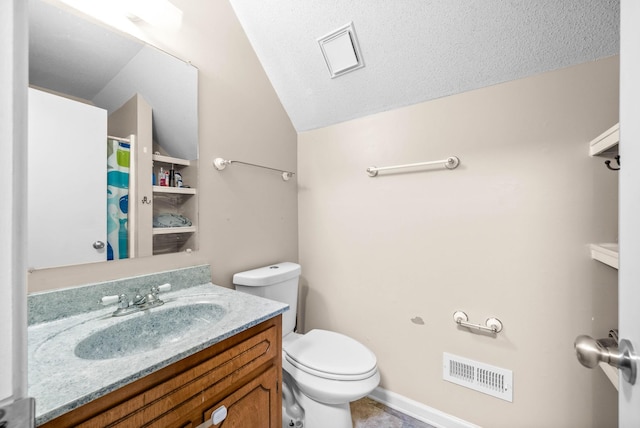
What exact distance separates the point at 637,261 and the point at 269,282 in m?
1.30

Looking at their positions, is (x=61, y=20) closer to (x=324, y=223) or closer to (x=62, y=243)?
(x=62, y=243)

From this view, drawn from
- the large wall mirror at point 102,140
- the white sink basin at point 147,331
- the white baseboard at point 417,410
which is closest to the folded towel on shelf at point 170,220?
the large wall mirror at point 102,140

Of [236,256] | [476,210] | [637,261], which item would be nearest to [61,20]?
[236,256]

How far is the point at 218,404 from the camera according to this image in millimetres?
791

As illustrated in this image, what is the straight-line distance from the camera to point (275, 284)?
1464 mm

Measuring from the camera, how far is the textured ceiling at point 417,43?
42.3 inches

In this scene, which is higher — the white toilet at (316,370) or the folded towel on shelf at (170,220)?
the folded towel on shelf at (170,220)

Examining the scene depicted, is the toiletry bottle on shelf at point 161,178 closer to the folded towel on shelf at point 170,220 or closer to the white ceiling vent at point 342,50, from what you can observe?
the folded towel on shelf at point 170,220

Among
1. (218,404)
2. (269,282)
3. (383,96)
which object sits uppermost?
(383,96)

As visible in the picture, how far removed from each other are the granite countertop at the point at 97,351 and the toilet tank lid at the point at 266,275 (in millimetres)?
260

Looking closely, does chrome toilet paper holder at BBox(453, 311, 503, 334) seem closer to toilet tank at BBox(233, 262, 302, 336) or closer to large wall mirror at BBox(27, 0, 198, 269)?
toilet tank at BBox(233, 262, 302, 336)

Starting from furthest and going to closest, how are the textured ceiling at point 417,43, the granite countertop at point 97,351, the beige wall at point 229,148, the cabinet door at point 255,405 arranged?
the beige wall at point 229,148, the textured ceiling at point 417,43, the cabinet door at point 255,405, the granite countertop at point 97,351

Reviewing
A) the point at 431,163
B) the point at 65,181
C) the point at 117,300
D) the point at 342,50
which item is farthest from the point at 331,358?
the point at 342,50

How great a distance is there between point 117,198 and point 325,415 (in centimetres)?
131
